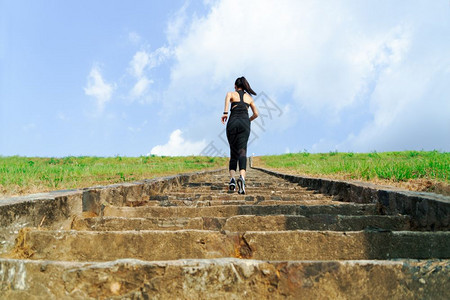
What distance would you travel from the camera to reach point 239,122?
5.96 metres

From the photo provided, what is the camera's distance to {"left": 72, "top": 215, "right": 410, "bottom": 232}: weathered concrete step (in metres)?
3.08

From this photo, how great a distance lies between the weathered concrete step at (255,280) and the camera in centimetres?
178

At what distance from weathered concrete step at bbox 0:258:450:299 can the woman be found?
4029 millimetres

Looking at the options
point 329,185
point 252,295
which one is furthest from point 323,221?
point 329,185

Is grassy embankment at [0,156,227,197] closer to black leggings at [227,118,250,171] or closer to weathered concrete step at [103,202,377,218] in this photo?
weathered concrete step at [103,202,377,218]

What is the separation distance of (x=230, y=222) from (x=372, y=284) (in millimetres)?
1429

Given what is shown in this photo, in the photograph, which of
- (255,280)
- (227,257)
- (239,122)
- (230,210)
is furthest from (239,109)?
(255,280)

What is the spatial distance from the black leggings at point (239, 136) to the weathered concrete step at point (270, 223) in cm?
289

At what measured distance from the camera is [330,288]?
1.82 meters

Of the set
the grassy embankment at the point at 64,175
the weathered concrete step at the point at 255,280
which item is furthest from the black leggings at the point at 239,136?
the weathered concrete step at the point at 255,280

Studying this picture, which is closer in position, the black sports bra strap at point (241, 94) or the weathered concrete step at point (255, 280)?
the weathered concrete step at point (255, 280)

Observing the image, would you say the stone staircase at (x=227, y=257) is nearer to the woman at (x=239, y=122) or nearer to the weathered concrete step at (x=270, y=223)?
the weathered concrete step at (x=270, y=223)

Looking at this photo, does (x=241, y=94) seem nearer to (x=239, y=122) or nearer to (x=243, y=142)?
(x=239, y=122)

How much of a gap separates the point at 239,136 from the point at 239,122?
237 mm
